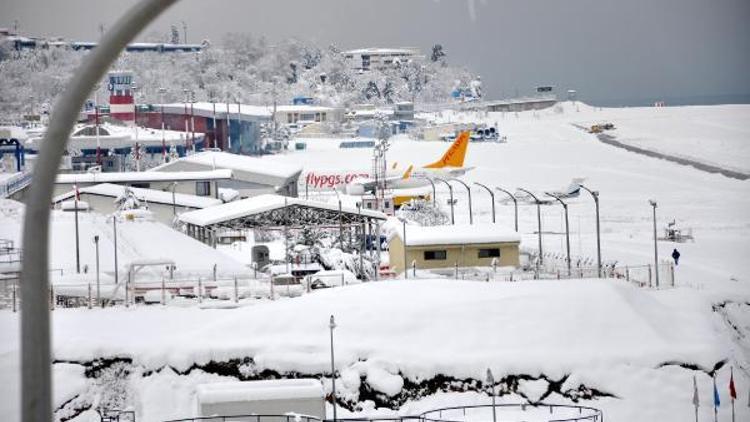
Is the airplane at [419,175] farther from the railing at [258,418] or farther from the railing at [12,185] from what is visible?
the railing at [258,418]

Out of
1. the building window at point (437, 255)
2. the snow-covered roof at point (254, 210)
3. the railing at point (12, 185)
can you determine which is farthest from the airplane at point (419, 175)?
the building window at point (437, 255)

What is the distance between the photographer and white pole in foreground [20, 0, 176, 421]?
2057mm

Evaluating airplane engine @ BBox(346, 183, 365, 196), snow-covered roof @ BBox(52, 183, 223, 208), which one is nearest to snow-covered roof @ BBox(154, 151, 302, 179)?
airplane engine @ BBox(346, 183, 365, 196)

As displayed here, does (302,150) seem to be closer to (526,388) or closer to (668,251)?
(668,251)

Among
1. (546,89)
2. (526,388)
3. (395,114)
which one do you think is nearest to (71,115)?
(526,388)

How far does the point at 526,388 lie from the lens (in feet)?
37.9

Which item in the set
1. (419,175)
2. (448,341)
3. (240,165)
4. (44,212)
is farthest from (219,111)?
(44,212)

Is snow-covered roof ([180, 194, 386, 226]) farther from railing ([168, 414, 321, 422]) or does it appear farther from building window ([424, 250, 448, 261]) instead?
railing ([168, 414, 321, 422])

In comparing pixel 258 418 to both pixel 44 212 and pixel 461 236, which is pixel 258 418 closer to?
pixel 44 212

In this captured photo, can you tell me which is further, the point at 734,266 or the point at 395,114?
the point at 395,114

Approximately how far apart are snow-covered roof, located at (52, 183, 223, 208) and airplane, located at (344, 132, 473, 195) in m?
7.09

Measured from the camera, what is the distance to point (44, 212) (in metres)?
2.08

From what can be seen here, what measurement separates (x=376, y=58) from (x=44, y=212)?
107 meters

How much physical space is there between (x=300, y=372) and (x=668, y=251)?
1228 centimetres
